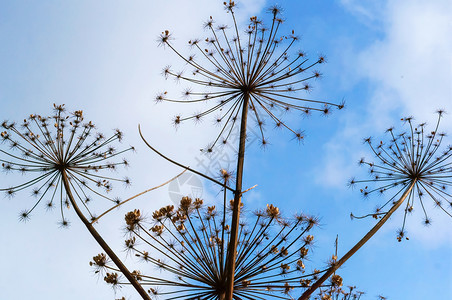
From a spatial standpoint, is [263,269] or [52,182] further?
[52,182]

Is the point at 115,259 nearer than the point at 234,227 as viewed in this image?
No

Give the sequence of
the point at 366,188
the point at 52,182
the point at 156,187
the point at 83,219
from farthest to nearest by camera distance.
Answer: the point at 366,188 < the point at 52,182 < the point at 83,219 < the point at 156,187

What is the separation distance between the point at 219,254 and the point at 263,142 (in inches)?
155

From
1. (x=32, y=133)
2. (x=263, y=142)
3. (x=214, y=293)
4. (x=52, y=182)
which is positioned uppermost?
(x=263, y=142)

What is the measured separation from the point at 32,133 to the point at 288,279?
8.27m

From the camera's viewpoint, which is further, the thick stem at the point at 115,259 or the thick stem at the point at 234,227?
the thick stem at the point at 115,259

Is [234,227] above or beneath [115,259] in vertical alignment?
above

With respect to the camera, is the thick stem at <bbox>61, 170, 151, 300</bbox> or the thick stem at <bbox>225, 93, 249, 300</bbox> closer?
the thick stem at <bbox>225, 93, 249, 300</bbox>

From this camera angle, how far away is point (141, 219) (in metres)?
Answer: 8.79

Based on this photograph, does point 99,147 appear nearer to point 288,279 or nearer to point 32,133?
point 32,133

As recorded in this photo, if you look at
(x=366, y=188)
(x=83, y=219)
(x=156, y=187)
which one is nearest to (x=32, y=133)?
(x=83, y=219)

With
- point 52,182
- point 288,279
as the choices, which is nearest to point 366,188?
point 288,279

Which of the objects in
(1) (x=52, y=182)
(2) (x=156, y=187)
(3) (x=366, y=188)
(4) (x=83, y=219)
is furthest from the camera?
(3) (x=366, y=188)

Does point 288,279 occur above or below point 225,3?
below
